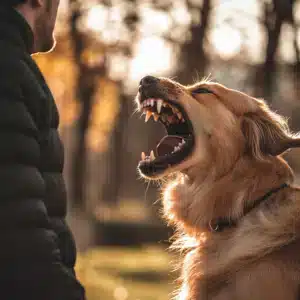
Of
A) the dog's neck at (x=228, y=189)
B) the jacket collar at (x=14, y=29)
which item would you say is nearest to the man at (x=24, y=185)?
the jacket collar at (x=14, y=29)

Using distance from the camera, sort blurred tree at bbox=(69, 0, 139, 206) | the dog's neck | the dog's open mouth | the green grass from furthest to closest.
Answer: blurred tree at bbox=(69, 0, 139, 206)
the green grass
the dog's open mouth
the dog's neck

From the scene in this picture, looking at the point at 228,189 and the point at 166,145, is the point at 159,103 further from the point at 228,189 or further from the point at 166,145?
the point at 228,189

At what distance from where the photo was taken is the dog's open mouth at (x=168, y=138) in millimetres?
4789

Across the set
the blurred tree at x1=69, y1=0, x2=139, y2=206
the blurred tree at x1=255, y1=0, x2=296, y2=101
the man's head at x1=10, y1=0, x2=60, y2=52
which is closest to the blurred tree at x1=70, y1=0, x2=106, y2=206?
the blurred tree at x1=69, y1=0, x2=139, y2=206

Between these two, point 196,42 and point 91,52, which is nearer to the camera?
point 196,42

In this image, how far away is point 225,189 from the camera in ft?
15.0

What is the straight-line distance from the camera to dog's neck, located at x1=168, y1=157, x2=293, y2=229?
4.43 m

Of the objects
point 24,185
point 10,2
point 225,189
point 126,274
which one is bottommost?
point 126,274

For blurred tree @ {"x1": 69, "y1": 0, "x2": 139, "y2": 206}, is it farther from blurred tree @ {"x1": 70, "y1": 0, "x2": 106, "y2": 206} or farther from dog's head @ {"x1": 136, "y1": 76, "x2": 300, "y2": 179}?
dog's head @ {"x1": 136, "y1": 76, "x2": 300, "y2": 179}

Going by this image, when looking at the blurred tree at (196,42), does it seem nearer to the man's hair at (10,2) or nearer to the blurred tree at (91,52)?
the blurred tree at (91,52)

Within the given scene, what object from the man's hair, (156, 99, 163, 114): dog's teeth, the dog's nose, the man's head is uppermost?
the man's hair

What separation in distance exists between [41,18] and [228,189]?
1.77 m

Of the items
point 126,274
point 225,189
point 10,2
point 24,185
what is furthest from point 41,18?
point 126,274

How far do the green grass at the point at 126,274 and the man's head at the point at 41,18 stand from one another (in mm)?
3805
